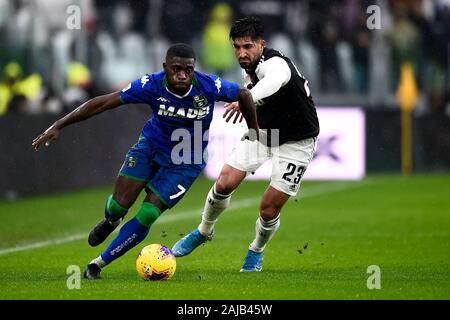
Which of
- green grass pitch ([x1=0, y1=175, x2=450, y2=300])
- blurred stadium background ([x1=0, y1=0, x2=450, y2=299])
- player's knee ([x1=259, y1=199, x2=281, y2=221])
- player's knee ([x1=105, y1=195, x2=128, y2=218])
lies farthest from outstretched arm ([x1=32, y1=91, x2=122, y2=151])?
blurred stadium background ([x1=0, y1=0, x2=450, y2=299])

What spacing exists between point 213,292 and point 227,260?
8.62ft

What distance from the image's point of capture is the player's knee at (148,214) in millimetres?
10469

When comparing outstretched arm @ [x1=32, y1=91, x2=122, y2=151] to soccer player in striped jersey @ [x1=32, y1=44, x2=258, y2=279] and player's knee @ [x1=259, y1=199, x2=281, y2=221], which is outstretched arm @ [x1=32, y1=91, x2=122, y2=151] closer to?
soccer player in striped jersey @ [x1=32, y1=44, x2=258, y2=279]

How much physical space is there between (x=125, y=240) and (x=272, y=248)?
3394 millimetres

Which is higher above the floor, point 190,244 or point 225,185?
point 225,185

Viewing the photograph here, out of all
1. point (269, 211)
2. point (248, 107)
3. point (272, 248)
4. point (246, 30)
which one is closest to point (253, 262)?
point (269, 211)

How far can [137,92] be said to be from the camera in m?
10.5

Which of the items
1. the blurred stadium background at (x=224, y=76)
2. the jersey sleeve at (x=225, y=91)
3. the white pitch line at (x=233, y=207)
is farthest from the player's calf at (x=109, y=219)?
the blurred stadium background at (x=224, y=76)

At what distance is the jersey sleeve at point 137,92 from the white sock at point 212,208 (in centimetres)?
137

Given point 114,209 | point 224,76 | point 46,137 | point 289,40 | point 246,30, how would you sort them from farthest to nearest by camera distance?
point 289,40 < point 224,76 < point 246,30 < point 114,209 < point 46,137

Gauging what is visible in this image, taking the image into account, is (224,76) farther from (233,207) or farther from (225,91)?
(225,91)

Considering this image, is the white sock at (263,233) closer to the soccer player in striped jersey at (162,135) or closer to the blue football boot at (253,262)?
the blue football boot at (253,262)

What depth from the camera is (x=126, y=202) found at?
1066 cm

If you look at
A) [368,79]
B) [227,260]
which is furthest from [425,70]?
[227,260]
